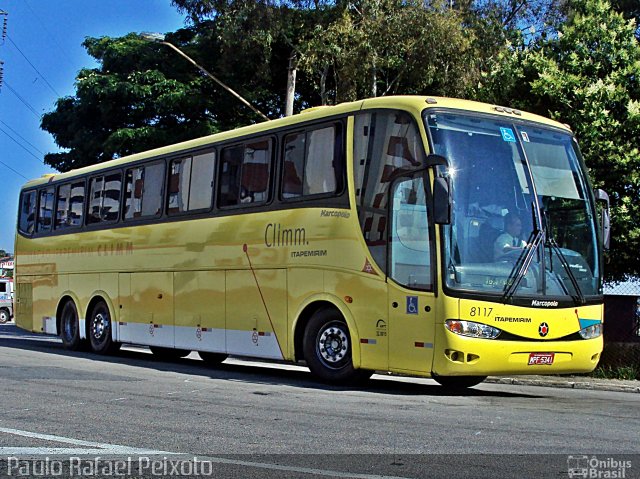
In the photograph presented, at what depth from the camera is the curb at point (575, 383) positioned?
45.6 feet

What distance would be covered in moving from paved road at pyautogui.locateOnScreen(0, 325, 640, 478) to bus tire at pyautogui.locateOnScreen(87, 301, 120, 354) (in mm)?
4521

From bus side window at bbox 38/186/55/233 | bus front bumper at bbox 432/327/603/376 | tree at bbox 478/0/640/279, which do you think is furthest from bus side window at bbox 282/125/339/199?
bus side window at bbox 38/186/55/233

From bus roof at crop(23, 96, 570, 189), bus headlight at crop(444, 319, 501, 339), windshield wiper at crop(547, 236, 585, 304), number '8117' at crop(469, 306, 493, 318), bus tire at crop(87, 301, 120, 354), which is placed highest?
bus roof at crop(23, 96, 570, 189)

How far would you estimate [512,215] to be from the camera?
1107 centimetres

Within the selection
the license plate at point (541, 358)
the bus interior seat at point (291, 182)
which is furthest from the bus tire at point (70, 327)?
the license plate at point (541, 358)

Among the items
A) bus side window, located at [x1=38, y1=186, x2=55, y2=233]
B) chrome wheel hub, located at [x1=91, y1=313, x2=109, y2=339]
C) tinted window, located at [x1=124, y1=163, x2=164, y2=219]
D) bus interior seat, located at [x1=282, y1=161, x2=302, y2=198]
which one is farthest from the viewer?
bus side window, located at [x1=38, y1=186, x2=55, y2=233]

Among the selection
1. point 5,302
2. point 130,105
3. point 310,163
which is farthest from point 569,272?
point 5,302

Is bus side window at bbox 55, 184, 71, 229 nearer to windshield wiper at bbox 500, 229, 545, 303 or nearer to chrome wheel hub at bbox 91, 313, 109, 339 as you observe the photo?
chrome wheel hub at bbox 91, 313, 109, 339

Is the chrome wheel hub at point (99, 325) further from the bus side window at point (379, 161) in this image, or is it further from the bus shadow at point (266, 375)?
the bus side window at point (379, 161)

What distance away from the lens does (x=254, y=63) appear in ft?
95.2

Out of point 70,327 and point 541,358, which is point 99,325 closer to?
point 70,327

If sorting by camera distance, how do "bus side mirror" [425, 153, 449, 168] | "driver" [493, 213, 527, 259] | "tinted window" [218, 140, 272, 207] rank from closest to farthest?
"bus side mirror" [425, 153, 449, 168]
"driver" [493, 213, 527, 259]
"tinted window" [218, 140, 272, 207]

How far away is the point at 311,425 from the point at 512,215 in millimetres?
4226

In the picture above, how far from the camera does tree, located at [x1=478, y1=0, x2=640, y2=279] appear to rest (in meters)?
17.5
